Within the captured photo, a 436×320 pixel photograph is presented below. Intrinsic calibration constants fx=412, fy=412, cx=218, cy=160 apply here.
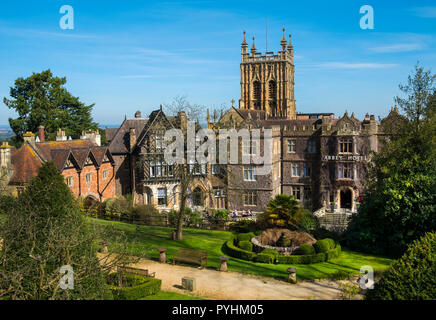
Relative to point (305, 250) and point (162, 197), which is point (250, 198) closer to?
point (162, 197)

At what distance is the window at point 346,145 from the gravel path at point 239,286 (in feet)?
90.9

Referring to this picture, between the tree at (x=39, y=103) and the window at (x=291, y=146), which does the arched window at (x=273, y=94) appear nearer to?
the window at (x=291, y=146)

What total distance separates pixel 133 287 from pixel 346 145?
35417 millimetres

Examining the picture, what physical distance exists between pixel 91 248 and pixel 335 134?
38.1 m

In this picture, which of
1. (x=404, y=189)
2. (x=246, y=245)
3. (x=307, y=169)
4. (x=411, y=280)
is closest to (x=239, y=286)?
(x=246, y=245)

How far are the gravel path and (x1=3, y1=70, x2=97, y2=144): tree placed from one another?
46.6 metres

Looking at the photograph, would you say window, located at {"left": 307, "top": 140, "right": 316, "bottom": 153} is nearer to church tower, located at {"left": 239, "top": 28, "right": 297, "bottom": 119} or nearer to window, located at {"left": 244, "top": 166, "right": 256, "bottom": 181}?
window, located at {"left": 244, "top": 166, "right": 256, "bottom": 181}

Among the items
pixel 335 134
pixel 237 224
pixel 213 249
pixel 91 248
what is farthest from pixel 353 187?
pixel 91 248

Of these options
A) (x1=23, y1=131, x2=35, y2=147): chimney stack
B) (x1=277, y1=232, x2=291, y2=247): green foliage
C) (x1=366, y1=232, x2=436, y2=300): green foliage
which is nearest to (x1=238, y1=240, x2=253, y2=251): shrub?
(x1=277, y1=232, x2=291, y2=247): green foliage

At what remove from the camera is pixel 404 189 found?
2823 centimetres

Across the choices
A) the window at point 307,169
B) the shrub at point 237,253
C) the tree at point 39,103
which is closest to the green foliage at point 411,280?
the shrub at point 237,253

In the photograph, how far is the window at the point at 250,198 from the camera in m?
47.5

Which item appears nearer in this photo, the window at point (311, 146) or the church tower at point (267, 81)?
the window at point (311, 146)
